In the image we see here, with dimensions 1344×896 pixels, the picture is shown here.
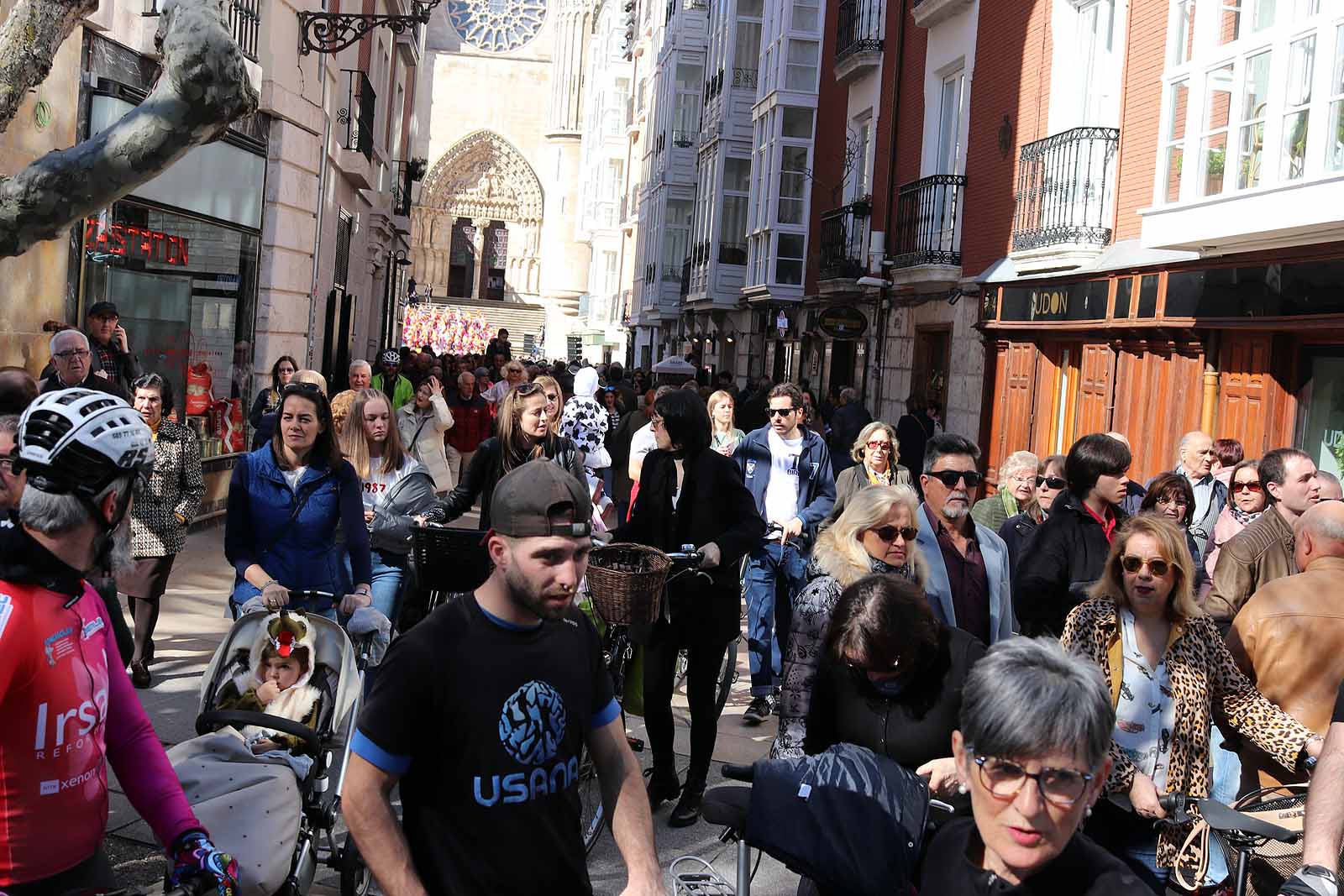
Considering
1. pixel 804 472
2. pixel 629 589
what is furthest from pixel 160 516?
pixel 804 472

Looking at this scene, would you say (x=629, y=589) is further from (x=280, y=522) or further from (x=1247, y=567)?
(x=1247, y=567)

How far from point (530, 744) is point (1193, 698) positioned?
2.58 m

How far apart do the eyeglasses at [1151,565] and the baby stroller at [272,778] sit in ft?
8.38

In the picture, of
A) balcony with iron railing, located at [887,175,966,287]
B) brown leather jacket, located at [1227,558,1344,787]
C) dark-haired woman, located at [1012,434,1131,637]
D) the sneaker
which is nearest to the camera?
brown leather jacket, located at [1227,558,1344,787]

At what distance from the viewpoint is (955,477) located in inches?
226

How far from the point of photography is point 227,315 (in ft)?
51.6

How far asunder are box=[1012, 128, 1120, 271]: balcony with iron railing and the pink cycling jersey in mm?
14534

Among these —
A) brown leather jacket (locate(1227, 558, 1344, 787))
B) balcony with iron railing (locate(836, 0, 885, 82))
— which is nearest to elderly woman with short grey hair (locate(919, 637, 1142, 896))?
brown leather jacket (locate(1227, 558, 1344, 787))

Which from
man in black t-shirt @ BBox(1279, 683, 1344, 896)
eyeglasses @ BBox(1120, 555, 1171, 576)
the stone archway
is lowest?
man in black t-shirt @ BBox(1279, 683, 1344, 896)

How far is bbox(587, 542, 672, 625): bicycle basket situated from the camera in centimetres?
579

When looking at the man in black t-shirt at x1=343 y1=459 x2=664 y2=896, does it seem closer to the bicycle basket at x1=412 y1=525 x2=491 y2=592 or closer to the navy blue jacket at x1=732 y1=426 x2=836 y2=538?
the bicycle basket at x1=412 y1=525 x2=491 y2=592

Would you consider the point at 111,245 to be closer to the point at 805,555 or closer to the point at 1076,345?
the point at 805,555

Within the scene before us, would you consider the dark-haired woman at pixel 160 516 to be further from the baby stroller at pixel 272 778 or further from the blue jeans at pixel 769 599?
the blue jeans at pixel 769 599

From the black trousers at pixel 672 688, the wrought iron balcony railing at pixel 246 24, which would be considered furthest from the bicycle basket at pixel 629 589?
the wrought iron balcony railing at pixel 246 24
